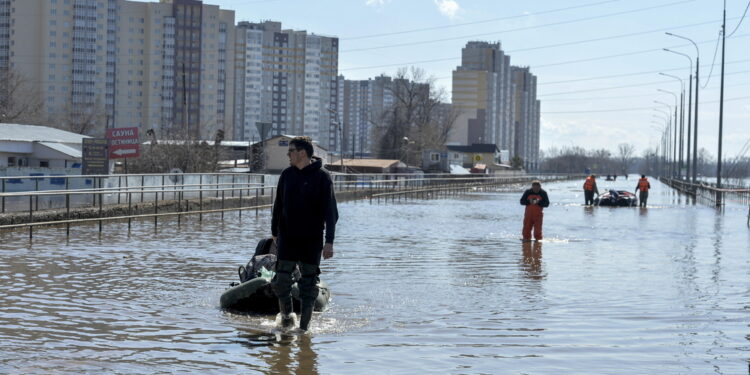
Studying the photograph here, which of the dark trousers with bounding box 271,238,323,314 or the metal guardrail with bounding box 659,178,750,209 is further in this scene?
the metal guardrail with bounding box 659,178,750,209

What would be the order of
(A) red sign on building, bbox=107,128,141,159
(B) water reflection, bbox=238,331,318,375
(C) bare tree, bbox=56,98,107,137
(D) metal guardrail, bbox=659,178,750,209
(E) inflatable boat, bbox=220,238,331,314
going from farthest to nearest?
(C) bare tree, bbox=56,98,107,137 → (D) metal guardrail, bbox=659,178,750,209 → (A) red sign on building, bbox=107,128,141,159 → (E) inflatable boat, bbox=220,238,331,314 → (B) water reflection, bbox=238,331,318,375

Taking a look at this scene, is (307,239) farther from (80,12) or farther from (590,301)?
(80,12)

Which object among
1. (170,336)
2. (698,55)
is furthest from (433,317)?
(698,55)

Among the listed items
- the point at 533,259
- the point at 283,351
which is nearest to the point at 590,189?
the point at 533,259

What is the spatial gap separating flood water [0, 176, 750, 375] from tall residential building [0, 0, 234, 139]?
109 metres

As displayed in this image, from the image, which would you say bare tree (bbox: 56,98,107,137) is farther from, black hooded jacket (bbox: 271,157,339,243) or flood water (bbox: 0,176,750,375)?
black hooded jacket (bbox: 271,157,339,243)

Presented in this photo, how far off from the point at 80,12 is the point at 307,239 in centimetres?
13119

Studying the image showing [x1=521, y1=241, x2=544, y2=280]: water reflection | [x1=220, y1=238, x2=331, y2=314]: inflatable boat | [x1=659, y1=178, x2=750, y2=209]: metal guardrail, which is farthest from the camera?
[x1=659, y1=178, x2=750, y2=209]: metal guardrail

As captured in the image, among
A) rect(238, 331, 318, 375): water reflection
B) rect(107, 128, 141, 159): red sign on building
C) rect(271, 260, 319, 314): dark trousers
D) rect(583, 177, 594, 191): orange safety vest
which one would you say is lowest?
rect(238, 331, 318, 375): water reflection

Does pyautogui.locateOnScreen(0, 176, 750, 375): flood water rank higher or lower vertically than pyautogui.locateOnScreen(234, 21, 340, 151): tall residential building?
lower

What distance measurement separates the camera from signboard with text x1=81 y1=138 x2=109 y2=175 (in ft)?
118

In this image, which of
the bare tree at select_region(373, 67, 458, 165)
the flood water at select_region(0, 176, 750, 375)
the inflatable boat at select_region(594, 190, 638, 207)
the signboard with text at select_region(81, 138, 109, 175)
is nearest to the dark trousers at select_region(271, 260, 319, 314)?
the flood water at select_region(0, 176, 750, 375)

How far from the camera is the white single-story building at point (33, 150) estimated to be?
147 feet

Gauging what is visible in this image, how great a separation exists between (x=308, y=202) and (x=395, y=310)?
2.36 m
